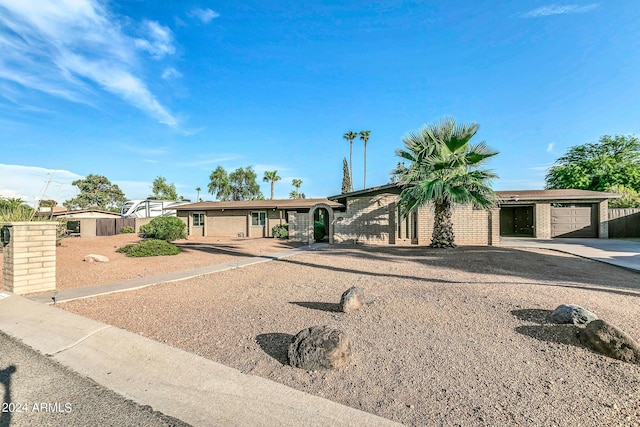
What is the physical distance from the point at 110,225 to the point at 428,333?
31.3 m

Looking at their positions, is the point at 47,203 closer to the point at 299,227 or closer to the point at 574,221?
the point at 299,227

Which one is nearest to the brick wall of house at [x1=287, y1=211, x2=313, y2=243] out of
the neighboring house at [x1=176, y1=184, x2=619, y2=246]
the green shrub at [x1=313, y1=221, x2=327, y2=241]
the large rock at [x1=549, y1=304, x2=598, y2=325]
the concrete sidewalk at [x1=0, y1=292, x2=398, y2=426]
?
the neighboring house at [x1=176, y1=184, x2=619, y2=246]

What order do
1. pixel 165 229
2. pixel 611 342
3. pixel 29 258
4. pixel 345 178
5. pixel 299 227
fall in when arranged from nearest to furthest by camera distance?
1. pixel 611 342
2. pixel 29 258
3. pixel 165 229
4. pixel 299 227
5. pixel 345 178

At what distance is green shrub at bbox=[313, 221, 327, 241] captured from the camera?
20.3m

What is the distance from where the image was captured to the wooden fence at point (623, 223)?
20234 millimetres

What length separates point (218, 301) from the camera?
243 inches

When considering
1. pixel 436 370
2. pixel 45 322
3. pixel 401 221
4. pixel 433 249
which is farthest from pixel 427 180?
pixel 45 322

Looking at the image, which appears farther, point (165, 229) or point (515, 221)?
point (515, 221)

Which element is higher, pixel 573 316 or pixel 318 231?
pixel 318 231

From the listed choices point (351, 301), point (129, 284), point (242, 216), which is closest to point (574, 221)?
point (351, 301)

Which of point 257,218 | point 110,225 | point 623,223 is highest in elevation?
point 257,218

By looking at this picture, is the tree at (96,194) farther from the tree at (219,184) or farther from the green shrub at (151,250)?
the green shrub at (151,250)

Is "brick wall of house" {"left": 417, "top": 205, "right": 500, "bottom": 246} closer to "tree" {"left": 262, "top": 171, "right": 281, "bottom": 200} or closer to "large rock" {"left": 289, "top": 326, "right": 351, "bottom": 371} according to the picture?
"large rock" {"left": 289, "top": 326, "right": 351, "bottom": 371}

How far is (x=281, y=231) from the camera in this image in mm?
22172
